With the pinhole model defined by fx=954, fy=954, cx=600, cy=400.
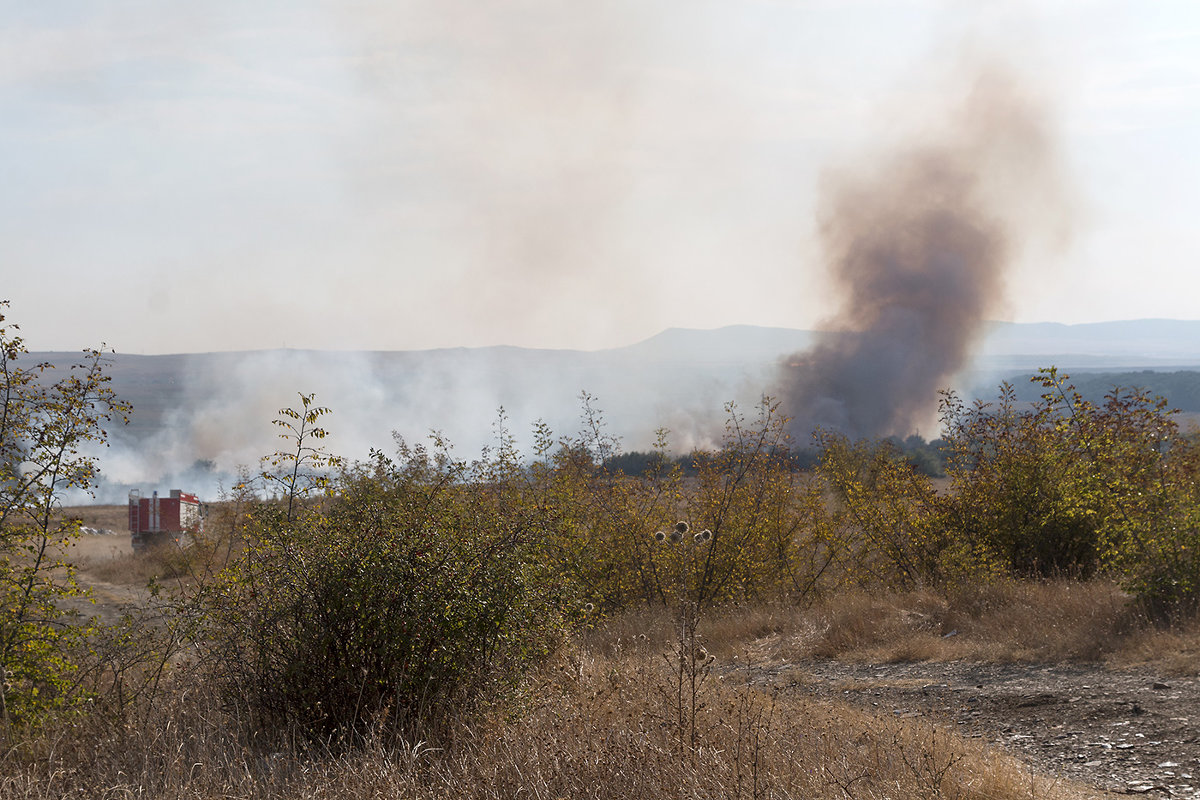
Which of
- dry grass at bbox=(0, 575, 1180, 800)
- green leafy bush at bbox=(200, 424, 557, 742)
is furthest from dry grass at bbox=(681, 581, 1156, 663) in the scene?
green leafy bush at bbox=(200, 424, 557, 742)

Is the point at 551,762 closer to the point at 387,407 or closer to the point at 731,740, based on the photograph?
the point at 731,740

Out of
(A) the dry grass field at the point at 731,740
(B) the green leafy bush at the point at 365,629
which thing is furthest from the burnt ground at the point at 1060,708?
(B) the green leafy bush at the point at 365,629

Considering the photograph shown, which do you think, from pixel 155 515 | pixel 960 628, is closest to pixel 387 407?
pixel 155 515

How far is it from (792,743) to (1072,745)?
223 cm

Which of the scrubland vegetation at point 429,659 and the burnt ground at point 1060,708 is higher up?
the scrubland vegetation at point 429,659

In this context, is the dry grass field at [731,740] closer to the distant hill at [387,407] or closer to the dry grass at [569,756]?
the dry grass at [569,756]

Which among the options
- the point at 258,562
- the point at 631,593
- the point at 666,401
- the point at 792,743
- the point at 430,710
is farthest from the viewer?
the point at 666,401

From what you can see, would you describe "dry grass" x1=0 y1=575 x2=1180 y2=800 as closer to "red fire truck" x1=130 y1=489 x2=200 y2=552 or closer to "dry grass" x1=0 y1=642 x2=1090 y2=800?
"dry grass" x1=0 y1=642 x2=1090 y2=800

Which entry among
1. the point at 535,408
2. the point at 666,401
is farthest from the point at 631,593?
the point at 535,408

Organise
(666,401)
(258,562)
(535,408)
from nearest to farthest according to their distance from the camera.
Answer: (258,562)
(666,401)
(535,408)

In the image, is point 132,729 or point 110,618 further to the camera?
point 110,618

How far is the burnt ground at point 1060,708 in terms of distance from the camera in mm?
5617

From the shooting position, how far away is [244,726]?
5512mm

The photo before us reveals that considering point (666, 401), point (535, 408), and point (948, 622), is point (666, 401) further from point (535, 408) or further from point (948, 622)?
point (948, 622)
